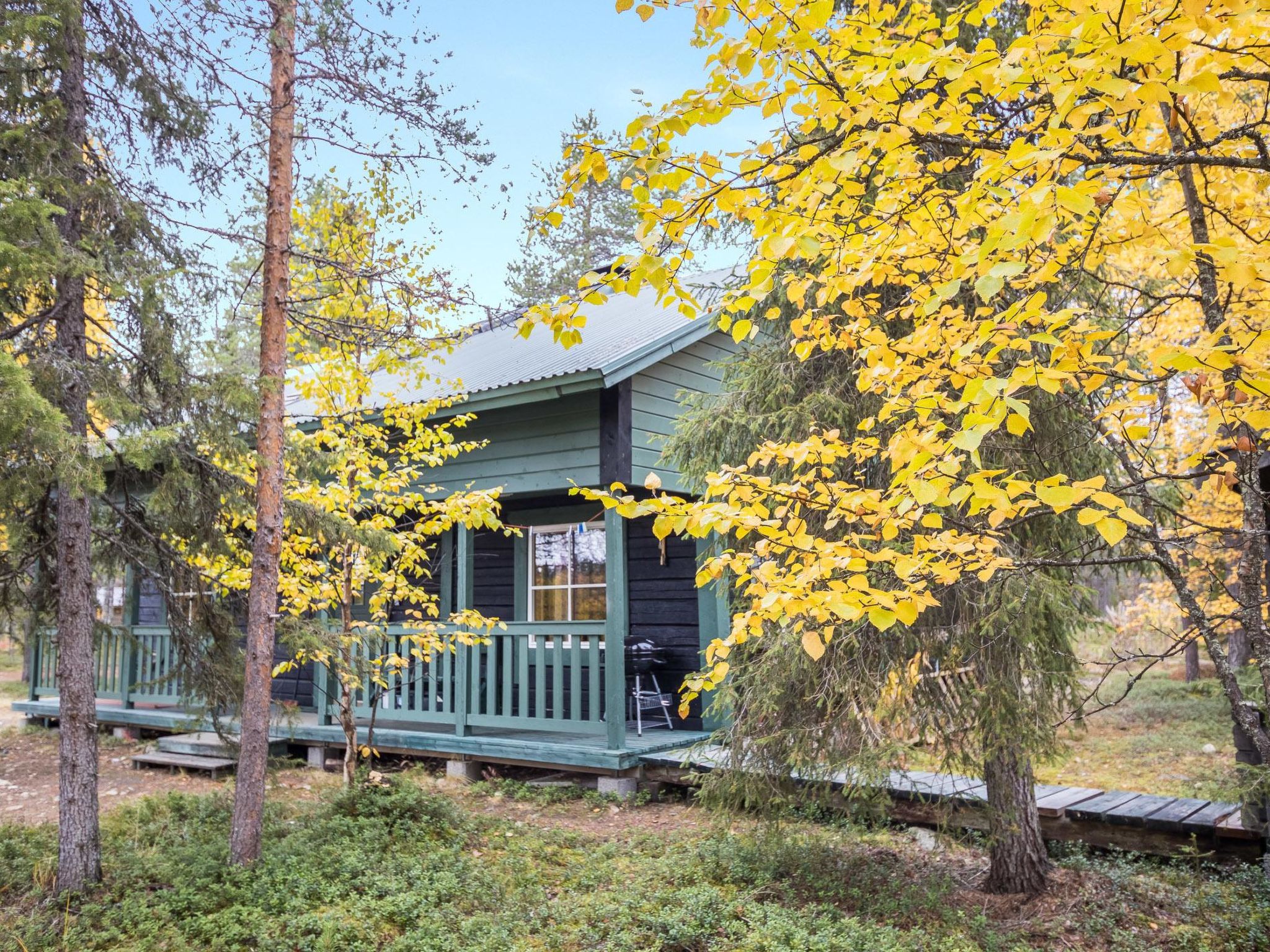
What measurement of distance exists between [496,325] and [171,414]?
882 centimetres

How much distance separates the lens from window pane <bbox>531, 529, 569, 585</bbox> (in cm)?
1087

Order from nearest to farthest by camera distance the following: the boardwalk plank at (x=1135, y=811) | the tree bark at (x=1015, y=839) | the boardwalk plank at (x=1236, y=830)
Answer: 1. the tree bark at (x=1015, y=839)
2. the boardwalk plank at (x=1236, y=830)
3. the boardwalk plank at (x=1135, y=811)

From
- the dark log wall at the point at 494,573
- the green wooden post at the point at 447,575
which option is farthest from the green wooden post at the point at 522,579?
the green wooden post at the point at 447,575

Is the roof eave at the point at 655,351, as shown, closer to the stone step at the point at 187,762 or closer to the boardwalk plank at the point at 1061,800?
the boardwalk plank at the point at 1061,800

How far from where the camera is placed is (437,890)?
16.6ft

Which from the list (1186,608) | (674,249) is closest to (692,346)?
(674,249)

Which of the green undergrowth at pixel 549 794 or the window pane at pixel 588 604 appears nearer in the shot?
the green undergrowth at pixel 549 794

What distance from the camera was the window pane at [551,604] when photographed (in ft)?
35.4

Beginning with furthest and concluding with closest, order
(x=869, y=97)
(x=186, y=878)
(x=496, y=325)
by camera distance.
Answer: (x=496, y=325)
(x=186, y=878)
(x=869, y=97)

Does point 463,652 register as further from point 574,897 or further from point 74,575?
point 74,575

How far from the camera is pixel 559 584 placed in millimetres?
10867

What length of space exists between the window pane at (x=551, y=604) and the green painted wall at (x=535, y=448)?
188 cm

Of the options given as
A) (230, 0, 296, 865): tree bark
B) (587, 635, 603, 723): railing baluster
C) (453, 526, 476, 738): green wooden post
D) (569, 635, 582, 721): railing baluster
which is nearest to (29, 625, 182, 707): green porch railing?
(453, 526, 476, 738): green wooden post

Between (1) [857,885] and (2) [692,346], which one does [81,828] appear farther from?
(2) [692,346]
